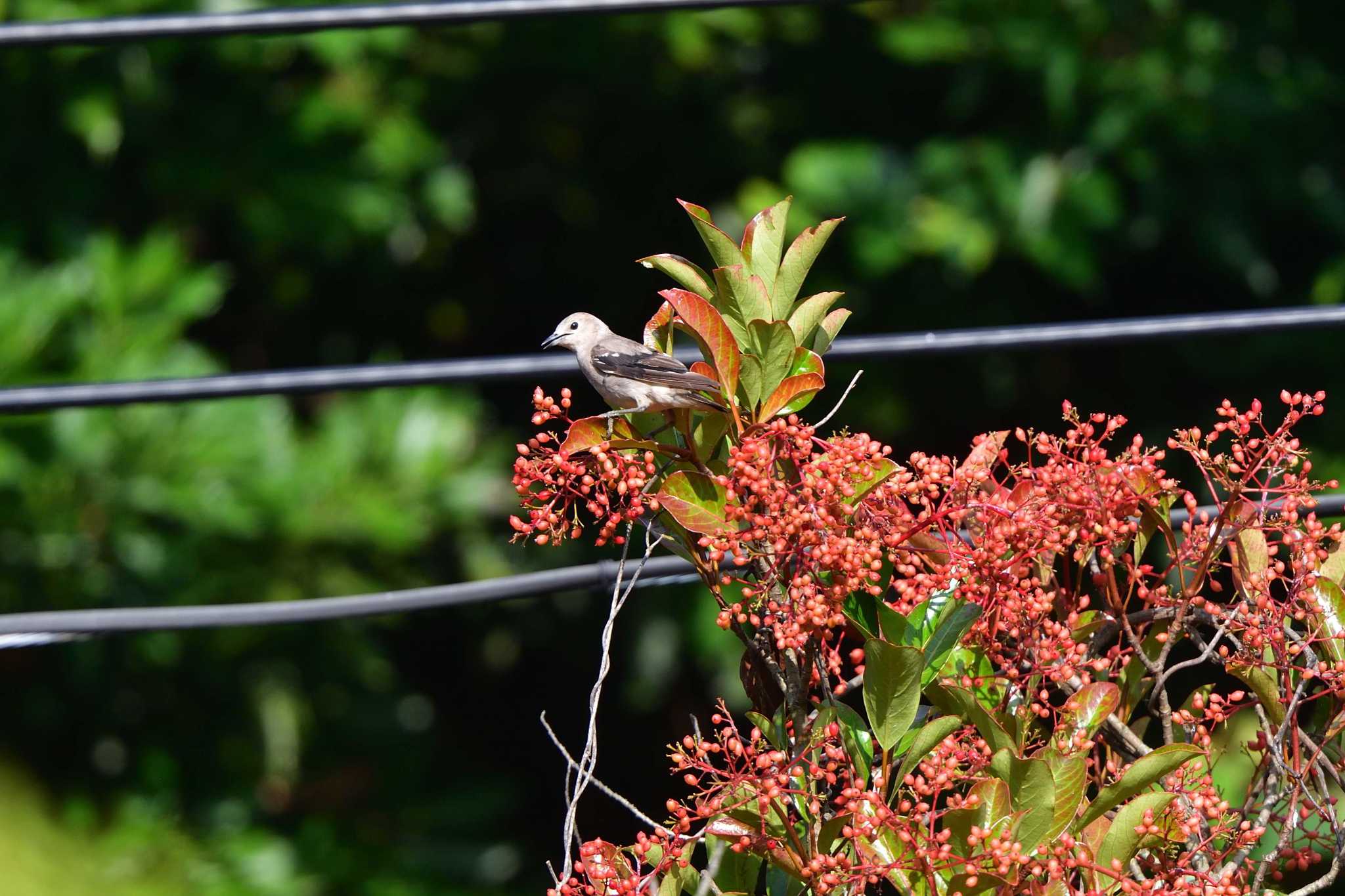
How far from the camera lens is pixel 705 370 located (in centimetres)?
128

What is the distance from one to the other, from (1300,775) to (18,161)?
4522mm

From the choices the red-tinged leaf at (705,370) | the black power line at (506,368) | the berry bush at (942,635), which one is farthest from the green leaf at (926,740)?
the black power line at (506,368)

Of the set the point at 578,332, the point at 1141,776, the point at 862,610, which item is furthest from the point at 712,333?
the point at 578,332

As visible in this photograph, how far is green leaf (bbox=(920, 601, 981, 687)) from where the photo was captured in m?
1.25

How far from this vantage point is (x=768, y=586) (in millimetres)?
1238

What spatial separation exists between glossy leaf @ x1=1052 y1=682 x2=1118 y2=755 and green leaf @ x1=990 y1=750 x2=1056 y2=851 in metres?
0.12

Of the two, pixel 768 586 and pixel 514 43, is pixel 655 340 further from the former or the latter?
pixel 514 43

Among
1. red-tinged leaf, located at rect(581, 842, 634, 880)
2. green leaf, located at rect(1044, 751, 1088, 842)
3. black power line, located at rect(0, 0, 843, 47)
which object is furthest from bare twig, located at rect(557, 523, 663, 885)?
black power line, located at rect(0, 0, 843, 47)

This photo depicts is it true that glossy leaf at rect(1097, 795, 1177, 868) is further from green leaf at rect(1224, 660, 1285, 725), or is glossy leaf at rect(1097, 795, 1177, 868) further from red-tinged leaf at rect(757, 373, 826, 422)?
red-tinged leaf at rect(757, 373, 826, 422)

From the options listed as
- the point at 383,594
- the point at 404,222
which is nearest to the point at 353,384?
the point at 383,594

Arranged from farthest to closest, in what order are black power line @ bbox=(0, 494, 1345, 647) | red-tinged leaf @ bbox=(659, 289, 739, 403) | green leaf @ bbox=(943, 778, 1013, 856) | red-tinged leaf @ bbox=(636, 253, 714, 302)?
black power line @ bbox=(0, 494, 1345, 647) → red-tinged leaf @ bbox=(636, 253, 714, 302) → red-tinged leaf @ bbox=(659, 289, 739, 403) → green leaf @ bbox=(943, 778, 1013, 856)

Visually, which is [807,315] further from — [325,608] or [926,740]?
[325,608]

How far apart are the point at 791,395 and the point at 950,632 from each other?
0.24 meters

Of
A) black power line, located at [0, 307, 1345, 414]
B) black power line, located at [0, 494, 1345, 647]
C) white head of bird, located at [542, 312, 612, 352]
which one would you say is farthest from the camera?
white head of bird, located at [542, 312, 612, 352]
